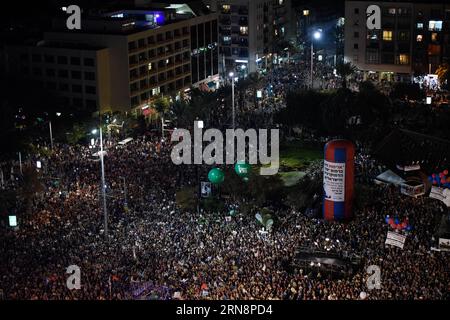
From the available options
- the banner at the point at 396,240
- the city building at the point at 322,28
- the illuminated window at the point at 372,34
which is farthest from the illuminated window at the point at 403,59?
the banner at the point at 396,240

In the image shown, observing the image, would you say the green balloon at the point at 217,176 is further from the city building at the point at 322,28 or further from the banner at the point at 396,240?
the city building at the point at 322,28

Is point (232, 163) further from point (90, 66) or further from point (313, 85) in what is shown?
point (313, 85)

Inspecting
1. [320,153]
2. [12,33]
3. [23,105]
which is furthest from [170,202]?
[12,33]

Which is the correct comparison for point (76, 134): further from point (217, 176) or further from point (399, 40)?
point (399, 40)

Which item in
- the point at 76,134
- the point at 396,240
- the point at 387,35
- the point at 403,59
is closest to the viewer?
the point at 396,240

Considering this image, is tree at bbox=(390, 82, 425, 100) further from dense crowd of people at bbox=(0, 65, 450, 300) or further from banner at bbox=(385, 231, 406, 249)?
banner at bbox=(385, 231, 406, 249)

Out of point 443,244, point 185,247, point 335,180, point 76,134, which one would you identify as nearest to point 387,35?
point 76,134
